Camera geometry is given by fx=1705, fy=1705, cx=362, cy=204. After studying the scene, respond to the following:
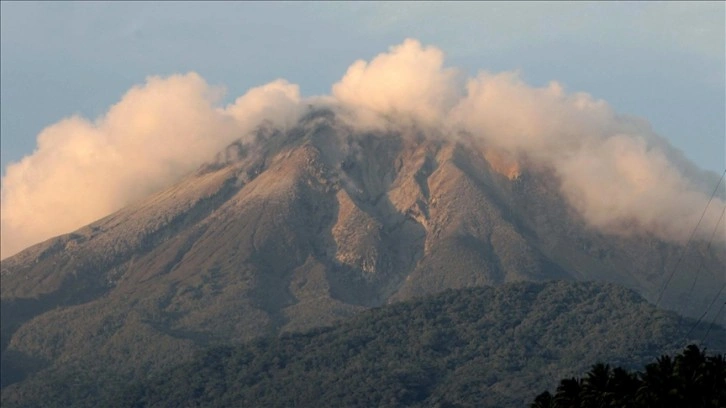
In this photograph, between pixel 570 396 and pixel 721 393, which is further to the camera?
pixel 570 396

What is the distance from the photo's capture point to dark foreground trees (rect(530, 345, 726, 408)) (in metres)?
116

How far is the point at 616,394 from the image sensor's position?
4852 inches

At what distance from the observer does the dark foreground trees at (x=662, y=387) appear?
4579 inches

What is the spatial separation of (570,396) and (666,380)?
1283cm

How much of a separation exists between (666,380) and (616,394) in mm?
5556

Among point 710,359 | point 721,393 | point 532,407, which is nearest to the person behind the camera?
point 721,393

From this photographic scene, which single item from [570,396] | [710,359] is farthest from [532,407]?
[710,359]

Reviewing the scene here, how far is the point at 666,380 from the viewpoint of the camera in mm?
118688

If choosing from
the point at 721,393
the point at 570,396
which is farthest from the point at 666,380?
the point at 570,396

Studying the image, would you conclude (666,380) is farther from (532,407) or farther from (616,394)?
(532,407)

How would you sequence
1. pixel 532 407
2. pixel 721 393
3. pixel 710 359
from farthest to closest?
1. pixel 532 407
2. pixel 710 359
3. pixel 721 393

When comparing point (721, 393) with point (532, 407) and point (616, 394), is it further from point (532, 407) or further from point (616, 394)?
point (532, 407)

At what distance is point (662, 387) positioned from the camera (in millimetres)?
118250

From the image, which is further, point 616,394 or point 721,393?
point 616,394
